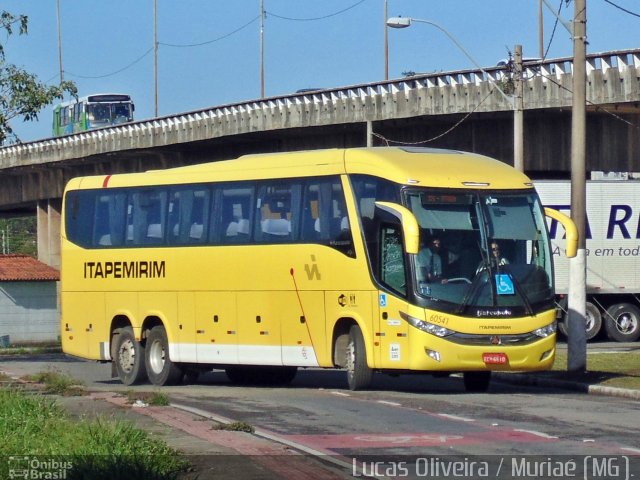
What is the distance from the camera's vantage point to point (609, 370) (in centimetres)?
2444

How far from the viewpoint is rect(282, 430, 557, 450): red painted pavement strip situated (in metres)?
13.1

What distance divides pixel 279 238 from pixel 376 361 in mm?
3081

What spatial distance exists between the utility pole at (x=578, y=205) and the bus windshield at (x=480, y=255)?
10.7ft

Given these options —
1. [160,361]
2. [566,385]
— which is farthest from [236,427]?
[160,361]

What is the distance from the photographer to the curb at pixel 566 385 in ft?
65.1

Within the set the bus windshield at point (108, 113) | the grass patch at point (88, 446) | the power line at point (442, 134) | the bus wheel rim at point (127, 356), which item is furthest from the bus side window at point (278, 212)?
the bus windshield at point (108, 113)

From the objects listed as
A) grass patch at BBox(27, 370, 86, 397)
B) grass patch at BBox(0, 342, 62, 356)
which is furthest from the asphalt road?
grass patch at BBox(0, 342, 62, 356)

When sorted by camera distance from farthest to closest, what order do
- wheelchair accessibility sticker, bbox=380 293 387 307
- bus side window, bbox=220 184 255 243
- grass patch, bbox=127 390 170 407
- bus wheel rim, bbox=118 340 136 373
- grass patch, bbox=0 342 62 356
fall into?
grass patch, bbox=0 342 62 356
bus wheel rim, bbox=118 340 136 373
bus side window, bbox=220 184 255 243
wheelchair accessibility sticker, bbox=380 293 387 307
grass patch, bbox=127 390 170 407

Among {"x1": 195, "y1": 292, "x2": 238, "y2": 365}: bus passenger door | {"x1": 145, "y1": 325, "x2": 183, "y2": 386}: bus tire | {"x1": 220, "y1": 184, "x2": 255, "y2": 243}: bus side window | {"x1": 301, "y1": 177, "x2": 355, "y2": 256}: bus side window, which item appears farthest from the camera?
{"x1": 145, "y1": 325, "x2": 183, "y2": 386}: bus tire

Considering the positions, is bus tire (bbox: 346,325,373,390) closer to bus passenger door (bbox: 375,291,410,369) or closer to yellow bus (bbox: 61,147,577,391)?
yellow bus (bbox: 61,147,577,391)

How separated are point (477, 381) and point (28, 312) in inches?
1832

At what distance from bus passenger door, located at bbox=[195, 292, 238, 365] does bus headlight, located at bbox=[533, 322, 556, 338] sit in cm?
530

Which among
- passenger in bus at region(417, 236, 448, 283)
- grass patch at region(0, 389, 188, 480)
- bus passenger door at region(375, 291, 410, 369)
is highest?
passenger in bus at region(417, 236, 448, 283)

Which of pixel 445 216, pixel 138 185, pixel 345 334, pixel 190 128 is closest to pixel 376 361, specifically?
pixel 345 334
